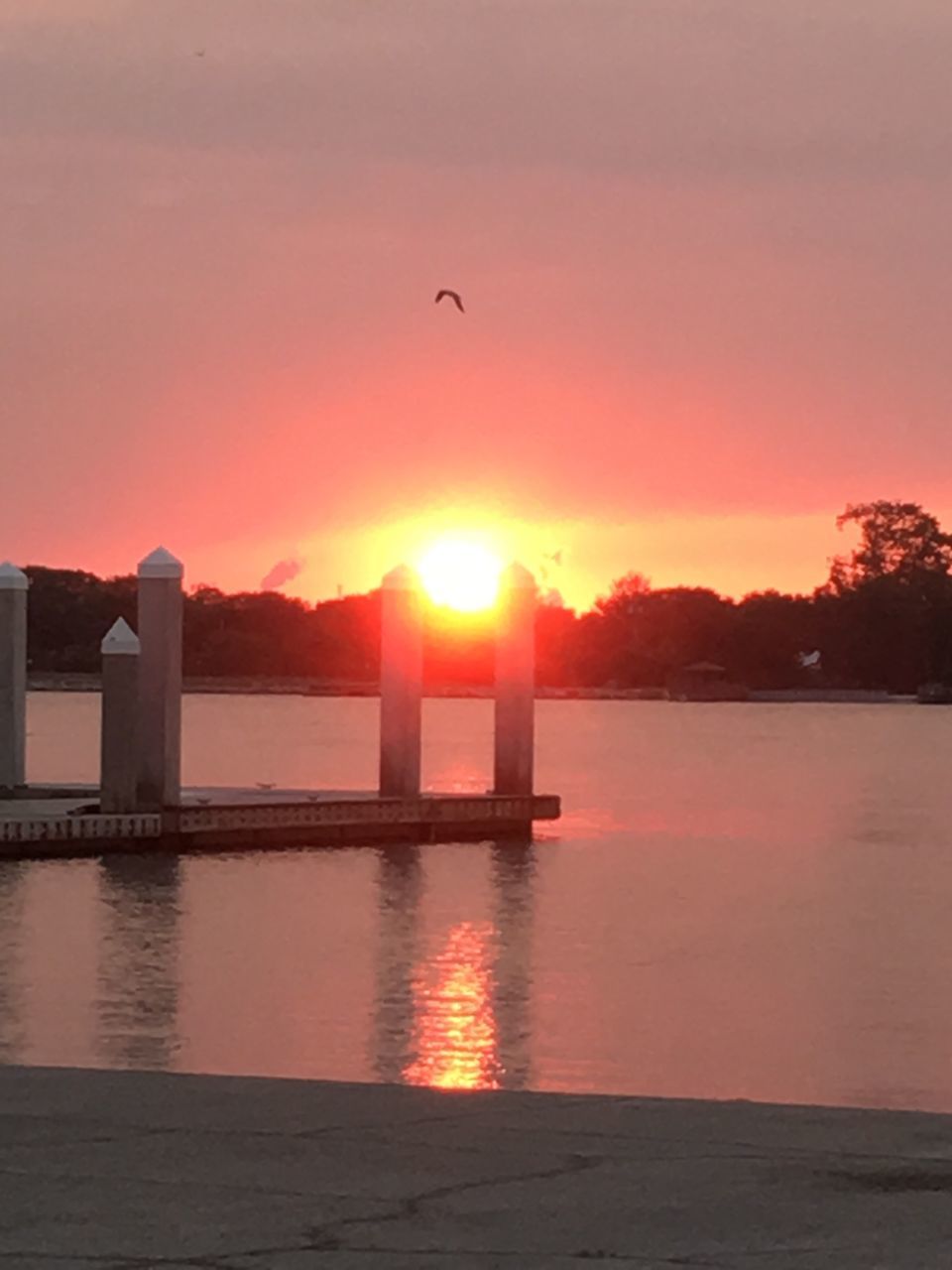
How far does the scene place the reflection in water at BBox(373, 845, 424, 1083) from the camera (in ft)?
68.1

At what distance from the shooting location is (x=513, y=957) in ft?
A: 103

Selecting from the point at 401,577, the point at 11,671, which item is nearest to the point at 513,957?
the point at 401,577

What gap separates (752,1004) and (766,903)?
14.6 meters

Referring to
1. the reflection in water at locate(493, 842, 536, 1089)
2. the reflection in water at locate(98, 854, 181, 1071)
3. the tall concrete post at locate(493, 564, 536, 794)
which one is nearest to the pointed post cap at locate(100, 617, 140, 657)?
the reflection in water at locate(98, 854, 181, 1071)

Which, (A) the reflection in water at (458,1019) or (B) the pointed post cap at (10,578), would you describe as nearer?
(A) the reflection in water at (458,1019)

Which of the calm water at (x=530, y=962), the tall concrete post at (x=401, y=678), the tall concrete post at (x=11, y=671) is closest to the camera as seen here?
the calm water at (x=530, y=962)

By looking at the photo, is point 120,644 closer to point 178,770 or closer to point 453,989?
point 178,770

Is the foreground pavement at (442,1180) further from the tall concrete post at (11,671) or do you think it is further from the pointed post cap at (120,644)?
the tall concrete post at (11,671)

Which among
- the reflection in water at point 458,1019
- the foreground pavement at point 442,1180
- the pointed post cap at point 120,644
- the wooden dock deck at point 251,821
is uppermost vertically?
the pointed post cap at point 120,644

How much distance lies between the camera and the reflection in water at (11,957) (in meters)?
21.4

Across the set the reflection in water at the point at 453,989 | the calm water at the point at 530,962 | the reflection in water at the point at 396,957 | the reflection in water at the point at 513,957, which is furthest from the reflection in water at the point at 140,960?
the reflection in water at the point at 513,957

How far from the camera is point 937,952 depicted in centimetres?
3306

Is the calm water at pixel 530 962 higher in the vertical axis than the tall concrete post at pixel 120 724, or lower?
lower

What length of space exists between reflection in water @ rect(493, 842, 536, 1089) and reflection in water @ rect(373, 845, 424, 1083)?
3.01 ft
